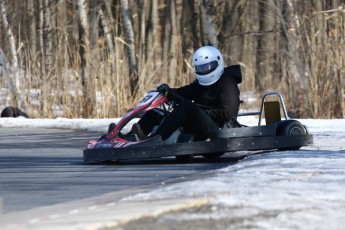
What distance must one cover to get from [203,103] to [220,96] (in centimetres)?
32

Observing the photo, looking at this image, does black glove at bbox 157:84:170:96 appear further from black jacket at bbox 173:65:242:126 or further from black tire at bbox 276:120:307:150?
black tire at bbox 276:120:307:150

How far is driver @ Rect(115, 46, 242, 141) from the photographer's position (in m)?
13.0

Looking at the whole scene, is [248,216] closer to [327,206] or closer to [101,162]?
[327,206]

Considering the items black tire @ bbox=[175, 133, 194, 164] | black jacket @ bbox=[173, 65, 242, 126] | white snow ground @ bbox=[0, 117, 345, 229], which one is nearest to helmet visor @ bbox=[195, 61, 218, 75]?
black jacket @ bbox=[173, 65, 242, 126]

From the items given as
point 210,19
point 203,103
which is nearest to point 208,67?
point 203,103

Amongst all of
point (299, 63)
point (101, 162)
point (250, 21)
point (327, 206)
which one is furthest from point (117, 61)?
point (250, 21)

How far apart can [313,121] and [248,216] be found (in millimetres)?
11505

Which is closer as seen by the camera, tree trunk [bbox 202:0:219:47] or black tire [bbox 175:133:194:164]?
black tire [bbox 175:133:194:164]

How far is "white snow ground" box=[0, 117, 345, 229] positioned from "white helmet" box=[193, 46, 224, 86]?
4.02 ft

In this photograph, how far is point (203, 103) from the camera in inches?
536

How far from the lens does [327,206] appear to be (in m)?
7.89

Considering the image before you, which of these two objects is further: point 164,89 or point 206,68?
point 206,68

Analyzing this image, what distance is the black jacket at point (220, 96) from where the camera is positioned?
523 inches

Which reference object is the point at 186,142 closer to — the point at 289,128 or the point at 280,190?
the point at 289,128
